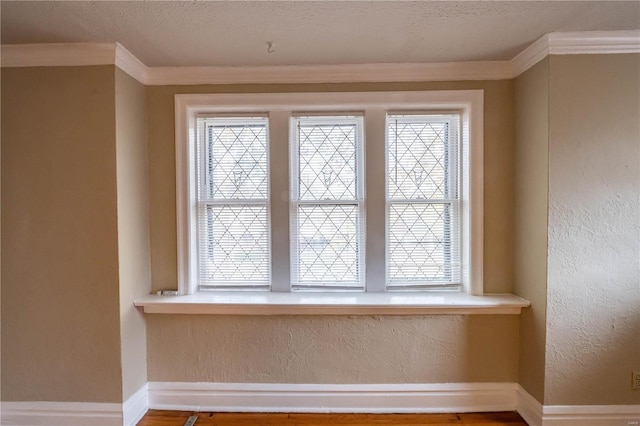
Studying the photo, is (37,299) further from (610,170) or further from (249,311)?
(610,170)

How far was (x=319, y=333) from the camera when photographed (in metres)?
2.00

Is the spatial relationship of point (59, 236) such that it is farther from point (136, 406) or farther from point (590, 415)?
point (590, 415)

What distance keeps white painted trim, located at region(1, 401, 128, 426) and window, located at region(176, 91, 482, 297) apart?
2.58 ft

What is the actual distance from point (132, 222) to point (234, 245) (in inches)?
25.5

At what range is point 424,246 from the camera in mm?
2189

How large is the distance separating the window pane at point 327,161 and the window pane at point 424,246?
451 mm

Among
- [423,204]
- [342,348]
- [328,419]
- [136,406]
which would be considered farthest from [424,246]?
[136,406]

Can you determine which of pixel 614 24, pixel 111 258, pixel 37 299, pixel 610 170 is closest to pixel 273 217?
pixel 111 258

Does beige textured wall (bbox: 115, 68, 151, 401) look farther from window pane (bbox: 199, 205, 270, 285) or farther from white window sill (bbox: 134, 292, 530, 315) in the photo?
window pane (bbox: 199, 205, 270, 285)

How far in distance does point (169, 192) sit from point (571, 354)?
2.62 m

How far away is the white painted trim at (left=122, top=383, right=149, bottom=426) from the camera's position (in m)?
1.84

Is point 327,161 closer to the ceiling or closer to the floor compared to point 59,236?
closer to the ceiling

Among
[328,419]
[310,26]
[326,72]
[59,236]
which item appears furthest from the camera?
[326,72]

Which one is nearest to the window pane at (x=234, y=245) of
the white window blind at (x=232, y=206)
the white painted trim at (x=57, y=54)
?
the white window blind at (x=232, y=206)
